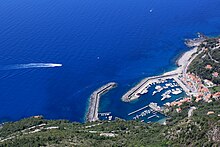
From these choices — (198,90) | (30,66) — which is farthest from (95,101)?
(30,66)

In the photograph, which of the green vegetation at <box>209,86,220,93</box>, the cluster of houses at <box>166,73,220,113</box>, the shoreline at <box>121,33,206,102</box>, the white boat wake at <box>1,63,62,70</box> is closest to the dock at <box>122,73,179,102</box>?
the shoreline at <box>121,33,206,102</box>

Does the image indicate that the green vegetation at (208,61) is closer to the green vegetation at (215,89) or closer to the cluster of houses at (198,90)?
the cluster of houses at (198,90)

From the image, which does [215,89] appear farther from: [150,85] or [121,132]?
[121,132]

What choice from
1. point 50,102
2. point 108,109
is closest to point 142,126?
point 108,109

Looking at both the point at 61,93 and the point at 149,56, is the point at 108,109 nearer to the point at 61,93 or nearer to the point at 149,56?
the point at 61,93

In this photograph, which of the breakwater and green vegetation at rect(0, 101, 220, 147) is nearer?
green vegetation at rect(0, 101, 220, 147)

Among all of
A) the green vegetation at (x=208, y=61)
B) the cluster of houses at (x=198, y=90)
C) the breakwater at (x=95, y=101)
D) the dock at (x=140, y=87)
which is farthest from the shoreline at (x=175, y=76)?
the breakwater at (x=95, y=101)

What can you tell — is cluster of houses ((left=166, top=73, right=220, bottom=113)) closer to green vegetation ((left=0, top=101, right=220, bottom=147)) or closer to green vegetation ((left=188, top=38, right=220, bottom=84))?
green vegetation ((left=188, top=38, right=220, bottom=84))
